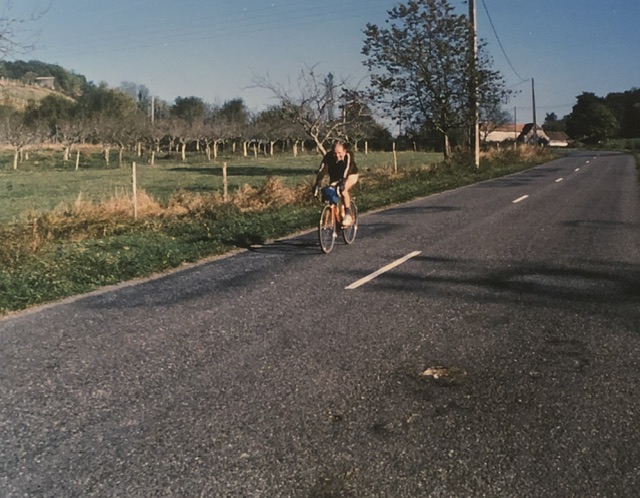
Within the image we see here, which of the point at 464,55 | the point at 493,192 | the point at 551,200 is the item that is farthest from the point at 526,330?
the point at 464,55

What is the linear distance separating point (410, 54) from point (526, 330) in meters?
31.8

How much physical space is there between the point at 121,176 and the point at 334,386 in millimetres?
49249

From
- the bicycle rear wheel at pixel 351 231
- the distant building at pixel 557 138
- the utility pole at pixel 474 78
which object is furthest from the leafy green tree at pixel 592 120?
the bicycle rear wheel at pixel 351 231

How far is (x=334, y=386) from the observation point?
4469 mm

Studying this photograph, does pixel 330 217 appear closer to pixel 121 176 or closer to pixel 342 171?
pixel 342 171

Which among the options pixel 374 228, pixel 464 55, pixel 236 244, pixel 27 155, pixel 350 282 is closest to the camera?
pixel 350 282

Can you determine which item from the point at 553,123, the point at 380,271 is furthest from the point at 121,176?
the point at 553,123

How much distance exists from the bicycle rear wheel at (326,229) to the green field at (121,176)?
24.5 ft

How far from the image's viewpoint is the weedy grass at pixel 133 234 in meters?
8.67

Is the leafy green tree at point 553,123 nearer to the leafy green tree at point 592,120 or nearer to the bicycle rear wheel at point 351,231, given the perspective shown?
the leafy green tree at point 592,120

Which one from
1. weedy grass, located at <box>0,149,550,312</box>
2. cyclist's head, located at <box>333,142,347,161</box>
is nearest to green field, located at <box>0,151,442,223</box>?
weedy grass, located at <box>0,149,550,312</box>

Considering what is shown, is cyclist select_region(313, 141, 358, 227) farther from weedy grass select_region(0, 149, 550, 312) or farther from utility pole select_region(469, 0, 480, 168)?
utility pole select_region(469, 0, 480, 168)

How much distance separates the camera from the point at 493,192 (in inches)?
867

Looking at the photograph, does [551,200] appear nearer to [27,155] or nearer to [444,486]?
[444,486]
